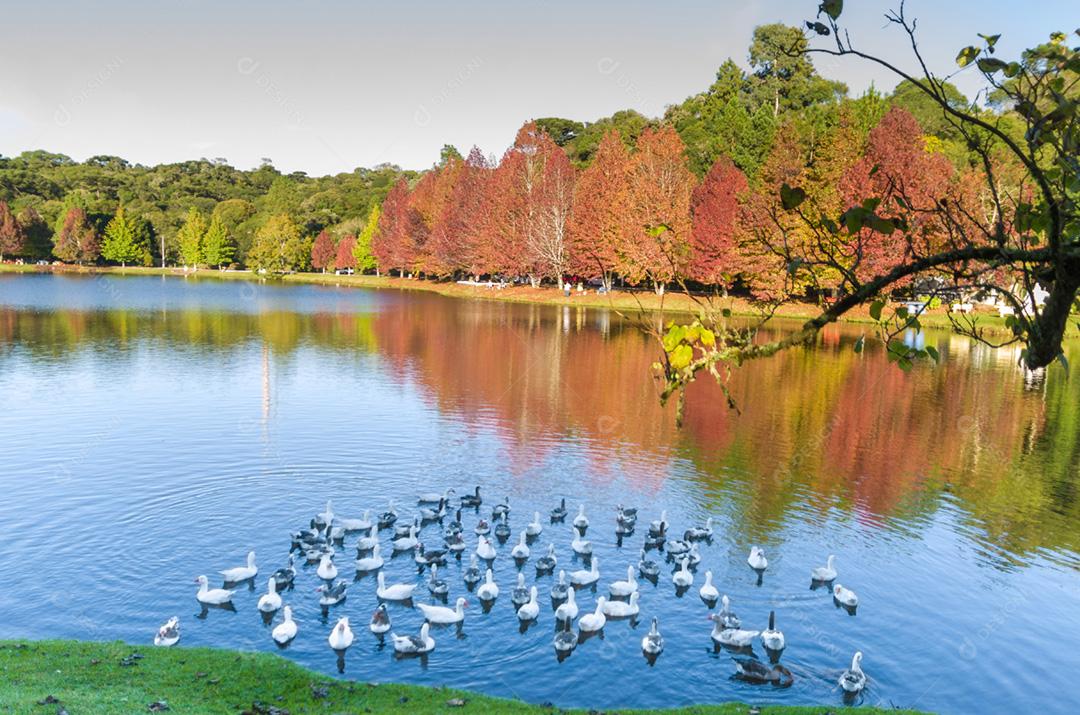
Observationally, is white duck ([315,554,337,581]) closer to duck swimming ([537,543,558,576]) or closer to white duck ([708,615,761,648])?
duck swimming ([537,543,558,576])

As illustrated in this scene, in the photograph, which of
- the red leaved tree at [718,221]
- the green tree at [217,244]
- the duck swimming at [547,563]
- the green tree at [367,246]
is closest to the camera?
the duck swimming at [547,563]

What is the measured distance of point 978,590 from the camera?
17125mm

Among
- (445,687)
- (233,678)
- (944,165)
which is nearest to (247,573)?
(233,678)

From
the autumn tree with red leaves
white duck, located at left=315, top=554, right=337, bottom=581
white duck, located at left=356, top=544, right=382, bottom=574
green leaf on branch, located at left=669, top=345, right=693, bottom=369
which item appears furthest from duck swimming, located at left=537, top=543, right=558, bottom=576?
the autumn tree with red leaves

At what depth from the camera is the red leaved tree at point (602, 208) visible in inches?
3179

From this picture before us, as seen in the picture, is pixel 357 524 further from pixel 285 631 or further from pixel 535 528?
pixel 285 631

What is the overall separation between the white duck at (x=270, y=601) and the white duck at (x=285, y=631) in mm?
705

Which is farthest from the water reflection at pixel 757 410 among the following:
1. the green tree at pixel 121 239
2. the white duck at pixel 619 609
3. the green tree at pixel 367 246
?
the green tree at pixel 121 239

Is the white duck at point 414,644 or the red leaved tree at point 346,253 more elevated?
the red leaved tree at point 346,253

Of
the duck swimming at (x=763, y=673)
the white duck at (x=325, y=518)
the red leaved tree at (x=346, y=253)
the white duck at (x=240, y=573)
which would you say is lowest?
the duck swimming at (x=763, y=673)

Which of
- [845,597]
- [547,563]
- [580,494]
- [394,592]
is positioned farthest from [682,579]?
[580,494]

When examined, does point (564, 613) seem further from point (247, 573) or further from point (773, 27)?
point (773, 27)

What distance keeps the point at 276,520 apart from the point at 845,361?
39.5 m

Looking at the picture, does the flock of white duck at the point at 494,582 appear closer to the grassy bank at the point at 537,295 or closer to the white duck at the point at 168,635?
the white duck at the point at 168,635
